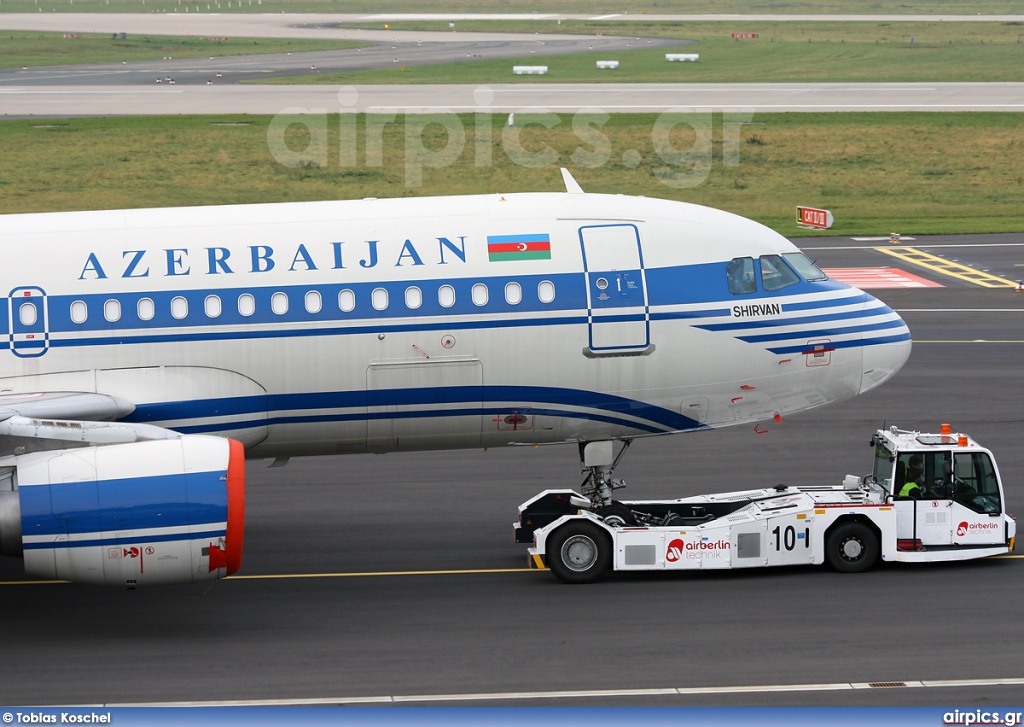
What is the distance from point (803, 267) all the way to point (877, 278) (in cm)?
2669

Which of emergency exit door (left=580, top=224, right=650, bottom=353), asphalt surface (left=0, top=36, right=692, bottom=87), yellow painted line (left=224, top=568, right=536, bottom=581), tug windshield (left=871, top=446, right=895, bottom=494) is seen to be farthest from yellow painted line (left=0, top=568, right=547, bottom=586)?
asphalt surface (left=0, top=36, right=692, bottom=87)

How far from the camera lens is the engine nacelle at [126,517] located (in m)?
17.6

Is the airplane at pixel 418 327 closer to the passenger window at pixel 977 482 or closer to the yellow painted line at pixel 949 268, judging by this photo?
the passenger window at pixel 977 482

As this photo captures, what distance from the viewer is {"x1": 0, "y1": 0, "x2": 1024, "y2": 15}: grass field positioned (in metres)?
173

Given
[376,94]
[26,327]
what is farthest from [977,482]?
[376,94]

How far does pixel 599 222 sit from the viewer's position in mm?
20844

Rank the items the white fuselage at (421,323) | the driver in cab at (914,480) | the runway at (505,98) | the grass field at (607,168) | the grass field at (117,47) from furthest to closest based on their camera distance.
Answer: the grass field at (117,47), the runway at (505,98), the grass field at (607,168), the driver in cab at (914,480), the white fuselage at (421,323)

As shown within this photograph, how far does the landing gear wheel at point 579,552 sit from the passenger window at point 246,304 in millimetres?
5824

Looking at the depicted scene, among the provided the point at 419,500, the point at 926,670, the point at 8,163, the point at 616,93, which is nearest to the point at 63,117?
the point at 8,163

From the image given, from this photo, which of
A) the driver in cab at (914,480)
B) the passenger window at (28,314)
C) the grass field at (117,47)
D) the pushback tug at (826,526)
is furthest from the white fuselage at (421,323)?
the grass field at (117,47)

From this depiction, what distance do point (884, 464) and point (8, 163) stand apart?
183ft

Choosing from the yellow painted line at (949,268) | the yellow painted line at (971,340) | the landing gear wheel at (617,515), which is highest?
the yellow painted line at (949,268)

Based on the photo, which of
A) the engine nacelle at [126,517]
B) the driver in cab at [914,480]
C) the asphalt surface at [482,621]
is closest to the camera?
the asphalt surface at [482,621]

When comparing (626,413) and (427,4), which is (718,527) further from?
(427,4)
